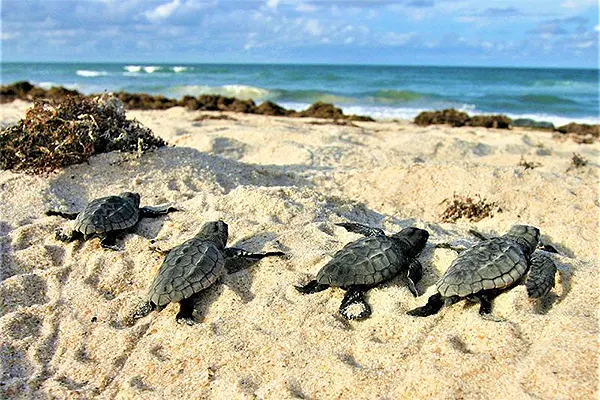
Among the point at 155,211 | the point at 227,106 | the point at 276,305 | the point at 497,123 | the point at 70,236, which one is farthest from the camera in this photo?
the point at 227,106

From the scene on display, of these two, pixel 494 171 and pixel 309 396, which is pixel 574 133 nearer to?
pixel 494 171

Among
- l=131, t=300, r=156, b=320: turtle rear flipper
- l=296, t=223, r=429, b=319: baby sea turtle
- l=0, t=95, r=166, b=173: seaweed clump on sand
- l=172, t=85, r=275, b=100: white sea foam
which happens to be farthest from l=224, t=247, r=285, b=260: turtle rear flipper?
l=172, t=85, r=275, b=100: white sea foam

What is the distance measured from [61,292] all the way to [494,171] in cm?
548

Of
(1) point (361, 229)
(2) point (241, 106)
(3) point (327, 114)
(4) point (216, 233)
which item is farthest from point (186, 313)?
(2) point (241, 106)

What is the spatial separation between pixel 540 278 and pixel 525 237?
2.99ft

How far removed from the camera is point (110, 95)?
712 cm

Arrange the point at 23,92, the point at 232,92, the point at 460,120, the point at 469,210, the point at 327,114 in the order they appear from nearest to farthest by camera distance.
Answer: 1. the point at 469,210
2. the point at 460,120
3. the point at 327,114
4. the point at 23,92
5. the point at 232,92

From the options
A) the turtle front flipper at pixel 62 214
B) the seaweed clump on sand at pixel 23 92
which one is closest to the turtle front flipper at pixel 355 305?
the turtle front flipper at pixel 62 214

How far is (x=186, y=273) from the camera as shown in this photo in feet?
12.1

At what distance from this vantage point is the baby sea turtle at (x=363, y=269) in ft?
11.7

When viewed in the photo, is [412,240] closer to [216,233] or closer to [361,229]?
[361,229]

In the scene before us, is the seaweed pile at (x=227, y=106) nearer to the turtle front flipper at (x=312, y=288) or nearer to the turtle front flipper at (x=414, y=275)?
the turtle front flipper at (x=414, y=275)

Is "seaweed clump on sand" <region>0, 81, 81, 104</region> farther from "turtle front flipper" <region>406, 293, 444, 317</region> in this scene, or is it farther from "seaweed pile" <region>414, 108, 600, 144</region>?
"turtle front flipper" <region>406, 293, 444, 317</region>

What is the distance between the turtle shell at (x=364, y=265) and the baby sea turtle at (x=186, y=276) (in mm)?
657
